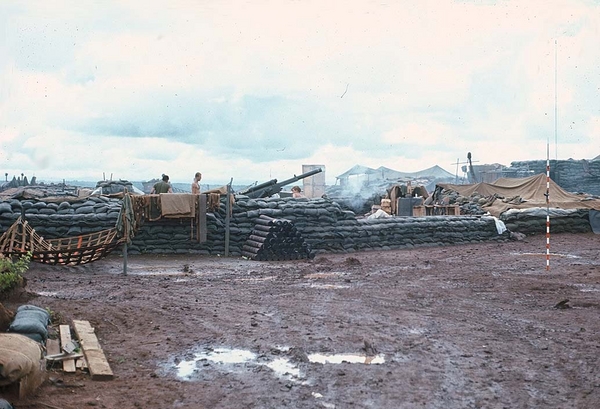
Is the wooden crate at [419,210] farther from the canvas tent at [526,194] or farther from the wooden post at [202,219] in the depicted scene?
the wooden post at [202,219]

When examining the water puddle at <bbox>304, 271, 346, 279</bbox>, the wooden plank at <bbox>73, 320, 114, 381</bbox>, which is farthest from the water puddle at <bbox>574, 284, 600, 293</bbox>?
the wooden plank at <bbox>73, 320, 114, 381</bbox>

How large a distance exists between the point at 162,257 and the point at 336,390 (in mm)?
9594

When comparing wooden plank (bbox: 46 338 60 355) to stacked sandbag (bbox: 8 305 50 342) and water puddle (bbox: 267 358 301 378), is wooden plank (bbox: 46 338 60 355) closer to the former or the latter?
stacked sandbag (bbox: 8 305 50 342)

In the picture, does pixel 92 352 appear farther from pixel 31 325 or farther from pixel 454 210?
pixel 454 210

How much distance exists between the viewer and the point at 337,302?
8227mm

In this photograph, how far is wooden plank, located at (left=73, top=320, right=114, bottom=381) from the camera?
4.80 m

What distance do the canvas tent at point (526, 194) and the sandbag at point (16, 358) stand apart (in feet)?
55.8

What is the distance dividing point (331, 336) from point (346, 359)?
2.67 feet

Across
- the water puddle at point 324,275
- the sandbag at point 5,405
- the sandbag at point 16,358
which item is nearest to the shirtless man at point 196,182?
the water puddle at point 324,275

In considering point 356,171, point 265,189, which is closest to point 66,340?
point 265,189

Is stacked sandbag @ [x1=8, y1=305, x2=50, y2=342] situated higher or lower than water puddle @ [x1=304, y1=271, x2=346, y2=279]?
higher

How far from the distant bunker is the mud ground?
2211 millimetres

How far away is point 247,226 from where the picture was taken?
14.5m

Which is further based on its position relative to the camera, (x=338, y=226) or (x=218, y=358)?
(x=338, y=226)
